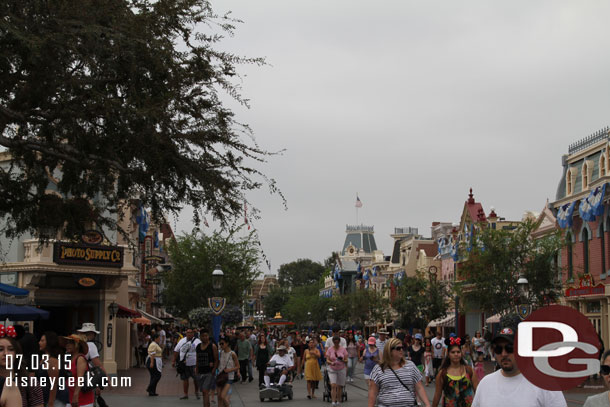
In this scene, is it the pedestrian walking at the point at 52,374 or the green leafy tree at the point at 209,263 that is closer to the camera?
the pedestrian walking at the point at 52,374

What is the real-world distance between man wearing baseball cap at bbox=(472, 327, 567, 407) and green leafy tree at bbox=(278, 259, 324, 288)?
15238cm

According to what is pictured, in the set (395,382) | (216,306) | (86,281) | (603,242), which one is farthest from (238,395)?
(603,242)

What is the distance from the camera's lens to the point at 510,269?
143ft

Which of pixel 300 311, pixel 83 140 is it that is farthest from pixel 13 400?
pixel 300 311

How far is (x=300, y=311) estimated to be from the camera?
123 metres

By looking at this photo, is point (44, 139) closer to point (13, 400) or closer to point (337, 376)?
point (13, 400)

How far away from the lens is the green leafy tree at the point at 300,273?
523 feet

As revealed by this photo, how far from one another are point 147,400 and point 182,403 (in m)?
1.26

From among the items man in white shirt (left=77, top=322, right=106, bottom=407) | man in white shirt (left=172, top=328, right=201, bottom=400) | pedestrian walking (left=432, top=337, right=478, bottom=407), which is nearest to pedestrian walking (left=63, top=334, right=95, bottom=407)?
man in white shirt (left=77, top=322, right=106, bottom=407)

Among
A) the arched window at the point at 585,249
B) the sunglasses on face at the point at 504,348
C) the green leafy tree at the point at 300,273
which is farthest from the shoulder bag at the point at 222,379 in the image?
the green leafy tree at the point at 300,273

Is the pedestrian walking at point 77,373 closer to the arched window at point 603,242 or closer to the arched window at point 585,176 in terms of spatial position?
the arched window at point 603,242

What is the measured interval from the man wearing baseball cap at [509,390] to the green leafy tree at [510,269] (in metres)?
37.1

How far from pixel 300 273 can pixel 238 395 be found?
445 ft

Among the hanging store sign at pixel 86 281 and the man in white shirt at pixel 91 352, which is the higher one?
the hanging store sign at pixel 86 281
